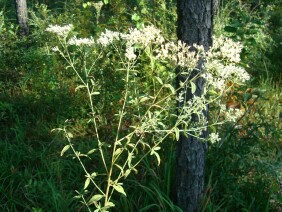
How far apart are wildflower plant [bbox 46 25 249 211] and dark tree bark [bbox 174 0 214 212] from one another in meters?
0.07

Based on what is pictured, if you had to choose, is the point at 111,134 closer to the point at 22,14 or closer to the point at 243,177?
the point at 243,177

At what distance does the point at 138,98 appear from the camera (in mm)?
2227

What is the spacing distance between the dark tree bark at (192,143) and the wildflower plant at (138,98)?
0.07 meters

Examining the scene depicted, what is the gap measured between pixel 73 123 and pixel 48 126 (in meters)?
0.25

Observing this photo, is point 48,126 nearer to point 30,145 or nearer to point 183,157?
point 30,145

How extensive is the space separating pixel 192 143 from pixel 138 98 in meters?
0.55

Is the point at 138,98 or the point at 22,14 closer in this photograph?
the point at 138,98

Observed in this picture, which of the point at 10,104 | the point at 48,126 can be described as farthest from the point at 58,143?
the point at 10,104

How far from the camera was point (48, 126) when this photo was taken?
3953mm

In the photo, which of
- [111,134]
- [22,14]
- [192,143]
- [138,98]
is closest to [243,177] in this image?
Answer: [192,143]

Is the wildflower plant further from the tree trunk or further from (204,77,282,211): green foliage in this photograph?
the tree trunk

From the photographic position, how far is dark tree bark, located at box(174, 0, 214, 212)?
2.34m

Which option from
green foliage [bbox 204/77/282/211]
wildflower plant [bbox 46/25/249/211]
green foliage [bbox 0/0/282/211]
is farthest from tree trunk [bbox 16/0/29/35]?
green foliage [bbox 204/77/282/211]

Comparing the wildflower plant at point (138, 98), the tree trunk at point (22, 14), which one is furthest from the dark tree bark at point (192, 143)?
the tree trunk at point (22, 14)
